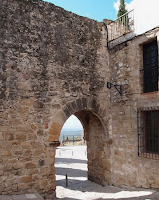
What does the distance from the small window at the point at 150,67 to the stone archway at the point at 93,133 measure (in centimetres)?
170

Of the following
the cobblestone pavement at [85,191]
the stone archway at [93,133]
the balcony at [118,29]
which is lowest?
the cobblestone pavement at [85,191]

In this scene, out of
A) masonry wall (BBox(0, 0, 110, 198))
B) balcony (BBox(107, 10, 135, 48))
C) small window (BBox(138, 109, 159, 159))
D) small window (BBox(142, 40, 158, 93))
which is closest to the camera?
masonry wall (BBox(0, 0, 110, 198))

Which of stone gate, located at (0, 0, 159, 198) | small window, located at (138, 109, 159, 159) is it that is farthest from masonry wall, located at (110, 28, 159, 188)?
small window, located at (138, 109, 159, 159)

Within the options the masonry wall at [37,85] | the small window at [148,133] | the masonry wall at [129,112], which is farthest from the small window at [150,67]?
the masonry wall at [37,85]

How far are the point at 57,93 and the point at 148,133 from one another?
2.88 m

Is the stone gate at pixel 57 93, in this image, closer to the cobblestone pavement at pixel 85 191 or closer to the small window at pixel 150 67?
the small window at pixel 150 67

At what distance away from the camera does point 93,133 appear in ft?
25.3

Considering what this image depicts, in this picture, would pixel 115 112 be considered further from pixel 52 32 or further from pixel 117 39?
pixel 52 32

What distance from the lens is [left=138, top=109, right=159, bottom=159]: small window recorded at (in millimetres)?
5766

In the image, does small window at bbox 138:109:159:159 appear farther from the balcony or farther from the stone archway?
the balcony

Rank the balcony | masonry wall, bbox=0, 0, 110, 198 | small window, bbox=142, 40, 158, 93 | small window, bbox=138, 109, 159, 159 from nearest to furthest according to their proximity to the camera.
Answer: masonry wall, bbox=0, 0, 110, 198 → small window, bbox=138, 109, 159, 159 → small window, bbox=142, 40, 158, 93 → the balcony

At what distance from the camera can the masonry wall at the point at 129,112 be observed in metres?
5.79

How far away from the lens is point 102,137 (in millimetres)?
7207

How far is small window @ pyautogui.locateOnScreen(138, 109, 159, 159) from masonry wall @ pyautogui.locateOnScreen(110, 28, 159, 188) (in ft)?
0.44
